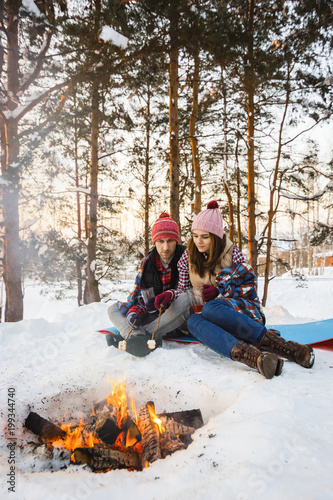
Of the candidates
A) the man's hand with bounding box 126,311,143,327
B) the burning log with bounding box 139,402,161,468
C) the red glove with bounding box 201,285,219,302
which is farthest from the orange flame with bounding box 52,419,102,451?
the red glove with bounding box 201,285,219,302

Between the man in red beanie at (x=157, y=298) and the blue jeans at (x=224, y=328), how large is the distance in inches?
18.7

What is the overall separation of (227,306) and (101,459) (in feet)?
4.30

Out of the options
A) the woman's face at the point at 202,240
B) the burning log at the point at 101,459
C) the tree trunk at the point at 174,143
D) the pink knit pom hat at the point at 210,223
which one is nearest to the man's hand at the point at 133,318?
the woman's face at the point at 202,240

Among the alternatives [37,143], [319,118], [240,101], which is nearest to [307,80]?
[319,118]

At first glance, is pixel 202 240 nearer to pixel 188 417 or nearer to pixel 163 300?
pixel 163 300

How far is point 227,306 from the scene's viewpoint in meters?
2.15

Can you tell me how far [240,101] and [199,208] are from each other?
2851 millimetres

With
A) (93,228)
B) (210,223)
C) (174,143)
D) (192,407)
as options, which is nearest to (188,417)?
(192,407)

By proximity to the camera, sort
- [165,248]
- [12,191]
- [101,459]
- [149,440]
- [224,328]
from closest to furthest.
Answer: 1. [101,459]
2. [149,440]
3. [224,328]
4. [165,248]
5. [12,191]

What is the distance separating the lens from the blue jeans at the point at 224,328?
1.93m

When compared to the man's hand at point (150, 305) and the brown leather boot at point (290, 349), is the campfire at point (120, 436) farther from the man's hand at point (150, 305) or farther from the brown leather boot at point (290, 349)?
the man's hand at point (150, 305)

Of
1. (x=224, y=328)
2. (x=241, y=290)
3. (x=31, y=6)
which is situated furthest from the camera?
(x=31, y=6)

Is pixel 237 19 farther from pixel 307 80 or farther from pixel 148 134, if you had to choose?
pixel 148 134

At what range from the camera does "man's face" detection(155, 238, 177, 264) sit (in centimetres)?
282
